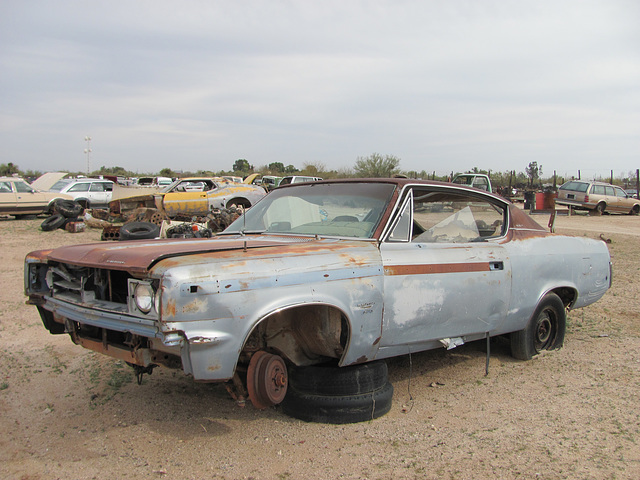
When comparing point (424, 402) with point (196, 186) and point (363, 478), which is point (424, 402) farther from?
point (196, 186)

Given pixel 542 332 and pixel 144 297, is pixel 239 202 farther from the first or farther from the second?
pixel 144 297

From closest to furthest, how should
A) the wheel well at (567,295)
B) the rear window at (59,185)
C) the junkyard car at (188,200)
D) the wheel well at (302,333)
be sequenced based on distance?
1. the wheel well at (302,333)
2. the wheel well at (567,295)
3. the junkyard car at (188,200)
4. the rear window at (59,185)

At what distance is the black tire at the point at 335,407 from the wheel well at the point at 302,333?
25 centimetres

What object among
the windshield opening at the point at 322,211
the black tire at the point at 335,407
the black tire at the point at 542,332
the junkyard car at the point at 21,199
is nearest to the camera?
the black tire at the point at 335,407

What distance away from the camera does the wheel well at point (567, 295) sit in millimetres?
4719

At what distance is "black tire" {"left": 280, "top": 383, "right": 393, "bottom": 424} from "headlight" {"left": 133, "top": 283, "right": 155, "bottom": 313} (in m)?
1.20

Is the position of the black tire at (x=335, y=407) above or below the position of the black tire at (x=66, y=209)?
below

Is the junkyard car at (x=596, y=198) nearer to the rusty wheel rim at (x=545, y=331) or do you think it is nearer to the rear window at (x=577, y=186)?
the rear window at (x=577, y=186)

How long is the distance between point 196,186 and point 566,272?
15.1 meters

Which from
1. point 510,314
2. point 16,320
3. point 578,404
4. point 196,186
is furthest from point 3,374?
point 196,186

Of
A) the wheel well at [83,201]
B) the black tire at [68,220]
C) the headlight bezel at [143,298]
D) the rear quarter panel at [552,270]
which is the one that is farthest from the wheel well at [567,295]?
the wheel well at [83,201]

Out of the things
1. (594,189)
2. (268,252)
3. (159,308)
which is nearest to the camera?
(159,308)

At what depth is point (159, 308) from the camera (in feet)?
8.07

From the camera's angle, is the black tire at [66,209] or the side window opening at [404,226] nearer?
the side window opening at [404,226]
